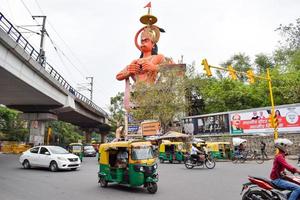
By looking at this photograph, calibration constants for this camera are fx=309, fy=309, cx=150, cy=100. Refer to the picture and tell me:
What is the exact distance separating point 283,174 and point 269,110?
26.9 metres

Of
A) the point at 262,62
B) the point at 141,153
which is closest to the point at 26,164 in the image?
the point at 141,153

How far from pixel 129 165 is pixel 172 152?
593 inches

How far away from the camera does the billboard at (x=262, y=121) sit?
3011 centimetres

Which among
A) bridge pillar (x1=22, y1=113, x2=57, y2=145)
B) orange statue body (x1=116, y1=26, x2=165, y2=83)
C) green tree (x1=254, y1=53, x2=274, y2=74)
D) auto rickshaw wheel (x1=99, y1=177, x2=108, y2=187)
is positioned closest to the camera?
auto rickshaw wheel (x1=99, y1=177, x2=108, y2=187)

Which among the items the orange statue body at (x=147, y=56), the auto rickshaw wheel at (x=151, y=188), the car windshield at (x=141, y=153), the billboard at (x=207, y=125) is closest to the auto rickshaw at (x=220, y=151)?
the billboard at (x=207, y=125)

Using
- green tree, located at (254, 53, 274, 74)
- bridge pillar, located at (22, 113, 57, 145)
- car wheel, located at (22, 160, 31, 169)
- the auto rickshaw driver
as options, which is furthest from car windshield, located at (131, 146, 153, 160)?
green tree, located at (254, 53, 274, 74)

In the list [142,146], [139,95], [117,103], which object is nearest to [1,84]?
[142,146]

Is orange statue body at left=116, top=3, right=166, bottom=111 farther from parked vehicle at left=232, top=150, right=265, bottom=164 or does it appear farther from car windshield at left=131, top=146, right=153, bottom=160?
car windshield at left=131, top=146, right=153, bottom=160

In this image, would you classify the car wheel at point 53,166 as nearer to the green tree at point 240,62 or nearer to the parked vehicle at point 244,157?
the parked vehicle at point 244,157

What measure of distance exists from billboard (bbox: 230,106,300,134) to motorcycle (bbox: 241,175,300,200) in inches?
998

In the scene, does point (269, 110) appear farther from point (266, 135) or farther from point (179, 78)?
point (179, 78)

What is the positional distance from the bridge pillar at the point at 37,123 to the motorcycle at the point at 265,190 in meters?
31.9

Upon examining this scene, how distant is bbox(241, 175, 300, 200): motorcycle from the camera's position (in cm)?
664

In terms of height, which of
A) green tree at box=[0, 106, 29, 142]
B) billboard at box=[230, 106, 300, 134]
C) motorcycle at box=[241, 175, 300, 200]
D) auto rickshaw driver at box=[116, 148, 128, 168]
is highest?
green tree at box=[0, 106, 29, 142]
